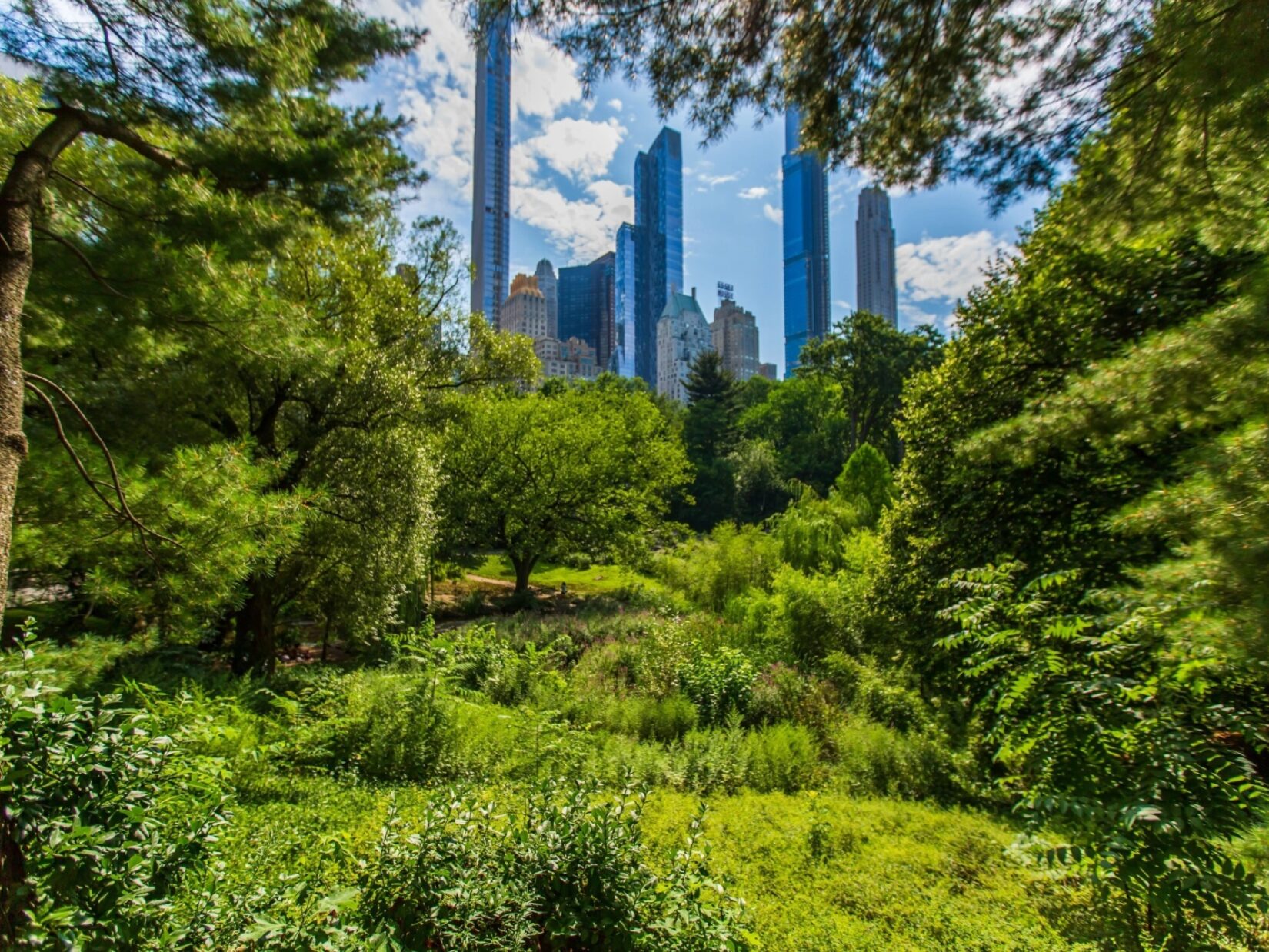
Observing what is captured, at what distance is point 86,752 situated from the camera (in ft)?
6.12

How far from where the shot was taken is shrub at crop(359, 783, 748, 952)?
89.7 inches

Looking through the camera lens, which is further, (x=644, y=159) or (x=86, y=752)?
(x=644, y=159)

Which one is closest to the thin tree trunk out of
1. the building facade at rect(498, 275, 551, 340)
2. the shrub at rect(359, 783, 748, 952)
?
the shrub at rect(359, 783, 748, 952)

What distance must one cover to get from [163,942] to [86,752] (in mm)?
702

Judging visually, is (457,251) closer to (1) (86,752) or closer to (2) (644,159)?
(1) (86,752)

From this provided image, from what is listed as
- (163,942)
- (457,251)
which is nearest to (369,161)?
(163,942)

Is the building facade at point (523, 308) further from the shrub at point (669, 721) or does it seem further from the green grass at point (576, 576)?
the shrub at point (669, 721)

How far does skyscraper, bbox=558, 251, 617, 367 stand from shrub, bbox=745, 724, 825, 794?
10691 cm

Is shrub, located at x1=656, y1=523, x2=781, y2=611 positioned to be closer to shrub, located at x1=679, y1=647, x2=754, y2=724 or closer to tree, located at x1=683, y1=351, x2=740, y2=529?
shrub, located at x1=679, y1=647, x2=754, y2=724

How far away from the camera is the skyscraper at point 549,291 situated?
9819 cm

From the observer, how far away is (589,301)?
115m

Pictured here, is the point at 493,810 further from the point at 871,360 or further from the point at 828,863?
the point at 871,360

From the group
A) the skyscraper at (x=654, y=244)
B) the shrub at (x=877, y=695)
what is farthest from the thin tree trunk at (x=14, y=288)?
the skyscraper at (x=654, y=244)

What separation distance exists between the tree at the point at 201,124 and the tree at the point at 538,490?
1091 cm
